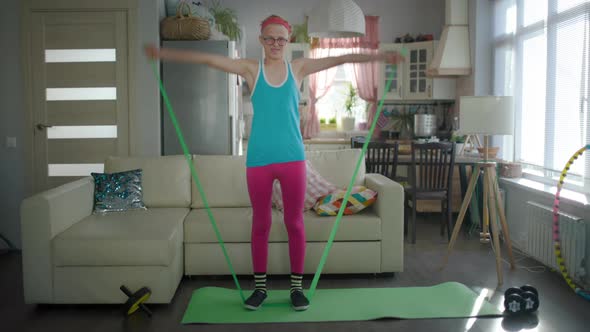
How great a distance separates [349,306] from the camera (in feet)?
10.3

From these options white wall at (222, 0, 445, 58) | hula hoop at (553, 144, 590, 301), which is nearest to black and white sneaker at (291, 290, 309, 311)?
hula hoop at (553, 144, 590, 301)

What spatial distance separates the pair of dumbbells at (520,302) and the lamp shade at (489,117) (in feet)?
4.14

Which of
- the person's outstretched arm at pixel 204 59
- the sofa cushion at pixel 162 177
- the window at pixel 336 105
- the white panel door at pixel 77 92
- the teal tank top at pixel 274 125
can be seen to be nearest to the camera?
the person's outstretched arm at pixel 204 59

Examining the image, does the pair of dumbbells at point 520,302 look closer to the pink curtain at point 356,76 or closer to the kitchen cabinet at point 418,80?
the kitchen cabinet at point 418,80

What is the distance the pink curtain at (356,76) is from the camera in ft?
24.7

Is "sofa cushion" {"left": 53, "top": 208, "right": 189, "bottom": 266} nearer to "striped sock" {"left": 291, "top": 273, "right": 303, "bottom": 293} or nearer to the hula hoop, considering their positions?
"striped sock" {"left": 291, "top": 273, "right": 303, "bottom": 293}

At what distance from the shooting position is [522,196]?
15.4ft

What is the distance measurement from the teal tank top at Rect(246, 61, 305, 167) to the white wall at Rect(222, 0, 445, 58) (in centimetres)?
482

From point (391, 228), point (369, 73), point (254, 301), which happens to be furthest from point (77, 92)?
point (369, 73)

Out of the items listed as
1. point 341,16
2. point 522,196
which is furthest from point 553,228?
point 341,16

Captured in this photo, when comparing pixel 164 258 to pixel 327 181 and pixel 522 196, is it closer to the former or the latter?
pixel 327 181

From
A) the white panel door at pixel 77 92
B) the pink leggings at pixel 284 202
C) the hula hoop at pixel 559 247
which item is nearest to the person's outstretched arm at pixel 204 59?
the pink leggings at pixel 284 202

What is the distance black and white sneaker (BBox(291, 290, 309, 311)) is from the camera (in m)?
3.02

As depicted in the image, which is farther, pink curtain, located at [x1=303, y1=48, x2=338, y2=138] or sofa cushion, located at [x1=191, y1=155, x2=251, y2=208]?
pink curtain, located at [x1=303, y1=48, x2=338, y2=138]
